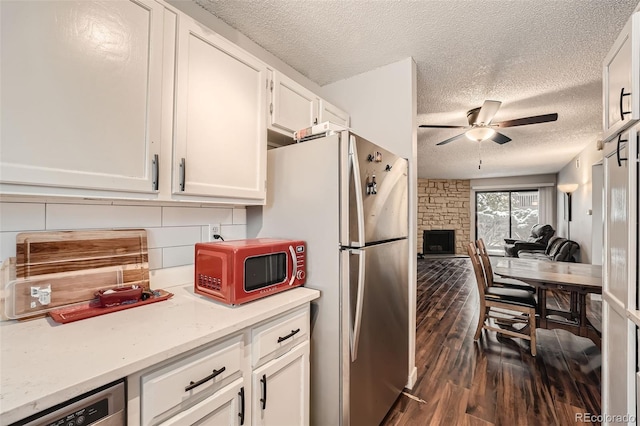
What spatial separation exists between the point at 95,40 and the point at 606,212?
2.45 meters

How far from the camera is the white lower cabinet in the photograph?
86 centimetres

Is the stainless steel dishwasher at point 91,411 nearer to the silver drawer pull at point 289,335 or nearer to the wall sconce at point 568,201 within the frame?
the silver drawer pull at point 289,335

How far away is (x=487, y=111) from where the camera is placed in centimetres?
286

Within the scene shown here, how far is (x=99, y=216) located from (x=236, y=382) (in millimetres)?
970

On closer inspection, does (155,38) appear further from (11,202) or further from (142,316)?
(142,316)

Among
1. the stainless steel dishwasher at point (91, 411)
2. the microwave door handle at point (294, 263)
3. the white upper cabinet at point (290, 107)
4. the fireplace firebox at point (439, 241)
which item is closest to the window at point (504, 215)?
the fireplace firebox at point (439, 241)

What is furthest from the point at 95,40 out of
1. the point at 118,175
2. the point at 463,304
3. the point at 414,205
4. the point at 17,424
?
the point at 463,304

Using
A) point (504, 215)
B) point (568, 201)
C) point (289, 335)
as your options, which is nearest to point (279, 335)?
point (289, 335)

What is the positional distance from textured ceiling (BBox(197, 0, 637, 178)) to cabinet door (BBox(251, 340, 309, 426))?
1.95 metres

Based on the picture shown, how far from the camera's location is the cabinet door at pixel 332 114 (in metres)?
2.22

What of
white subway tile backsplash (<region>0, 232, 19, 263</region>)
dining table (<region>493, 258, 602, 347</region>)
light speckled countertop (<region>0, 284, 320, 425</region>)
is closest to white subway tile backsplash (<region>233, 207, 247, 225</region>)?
light speckled countertop (<region>0, 284, 320, 425</region>)

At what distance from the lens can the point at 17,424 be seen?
2.05ft

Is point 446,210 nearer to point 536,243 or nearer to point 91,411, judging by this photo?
point 536,243

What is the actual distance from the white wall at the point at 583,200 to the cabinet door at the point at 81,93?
18.7ft
